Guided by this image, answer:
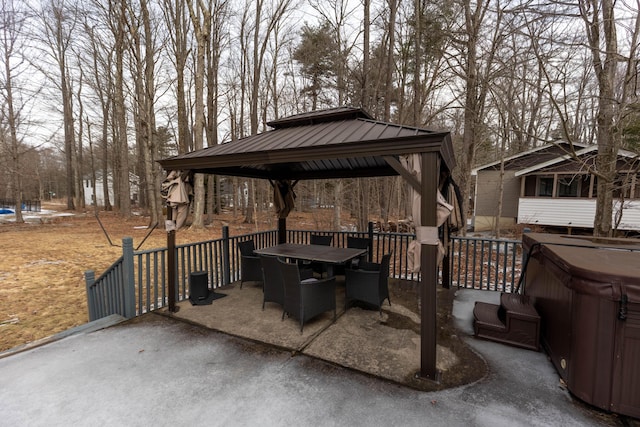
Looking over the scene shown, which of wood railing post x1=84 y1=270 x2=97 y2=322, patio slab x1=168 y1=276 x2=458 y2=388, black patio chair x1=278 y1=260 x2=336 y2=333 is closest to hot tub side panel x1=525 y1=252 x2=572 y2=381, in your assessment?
patio slab x1=168 y1=276 x2=458 y2=388

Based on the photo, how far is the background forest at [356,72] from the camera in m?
5.75

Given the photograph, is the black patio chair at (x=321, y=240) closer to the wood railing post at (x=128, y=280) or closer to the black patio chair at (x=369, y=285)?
the black patio chair at (x=369, y=285)

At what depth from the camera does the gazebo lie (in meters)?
2.66

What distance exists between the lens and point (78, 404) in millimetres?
2404

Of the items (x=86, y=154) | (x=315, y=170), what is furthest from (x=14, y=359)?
(x=86, y=154)

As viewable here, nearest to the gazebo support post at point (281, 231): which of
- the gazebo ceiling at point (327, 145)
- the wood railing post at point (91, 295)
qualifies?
the gazebo ceiling at point (327, 145)

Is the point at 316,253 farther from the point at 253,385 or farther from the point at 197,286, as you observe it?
the point at 253,385

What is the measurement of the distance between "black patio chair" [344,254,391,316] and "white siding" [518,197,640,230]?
12.5 m

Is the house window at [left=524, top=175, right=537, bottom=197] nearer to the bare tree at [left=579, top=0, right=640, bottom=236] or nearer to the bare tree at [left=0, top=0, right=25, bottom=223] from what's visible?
the bare tree at [left=579, top=0, right=640, bottom=236]

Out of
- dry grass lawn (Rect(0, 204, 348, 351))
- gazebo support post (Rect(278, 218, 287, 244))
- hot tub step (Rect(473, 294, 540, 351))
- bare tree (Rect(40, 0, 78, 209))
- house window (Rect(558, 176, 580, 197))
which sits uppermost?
bare tree (Rect(40, 0, 78, 209))

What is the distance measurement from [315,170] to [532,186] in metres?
12.5

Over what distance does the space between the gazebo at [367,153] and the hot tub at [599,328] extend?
1.09 m

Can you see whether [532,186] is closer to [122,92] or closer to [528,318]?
[528,318]

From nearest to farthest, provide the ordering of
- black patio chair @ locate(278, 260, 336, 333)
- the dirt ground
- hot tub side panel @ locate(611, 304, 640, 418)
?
hot tub side panel @ locate(611, 304, 640, 418)
black patio chair @ locate(278, 260, 336, 333)
the dirt ground
